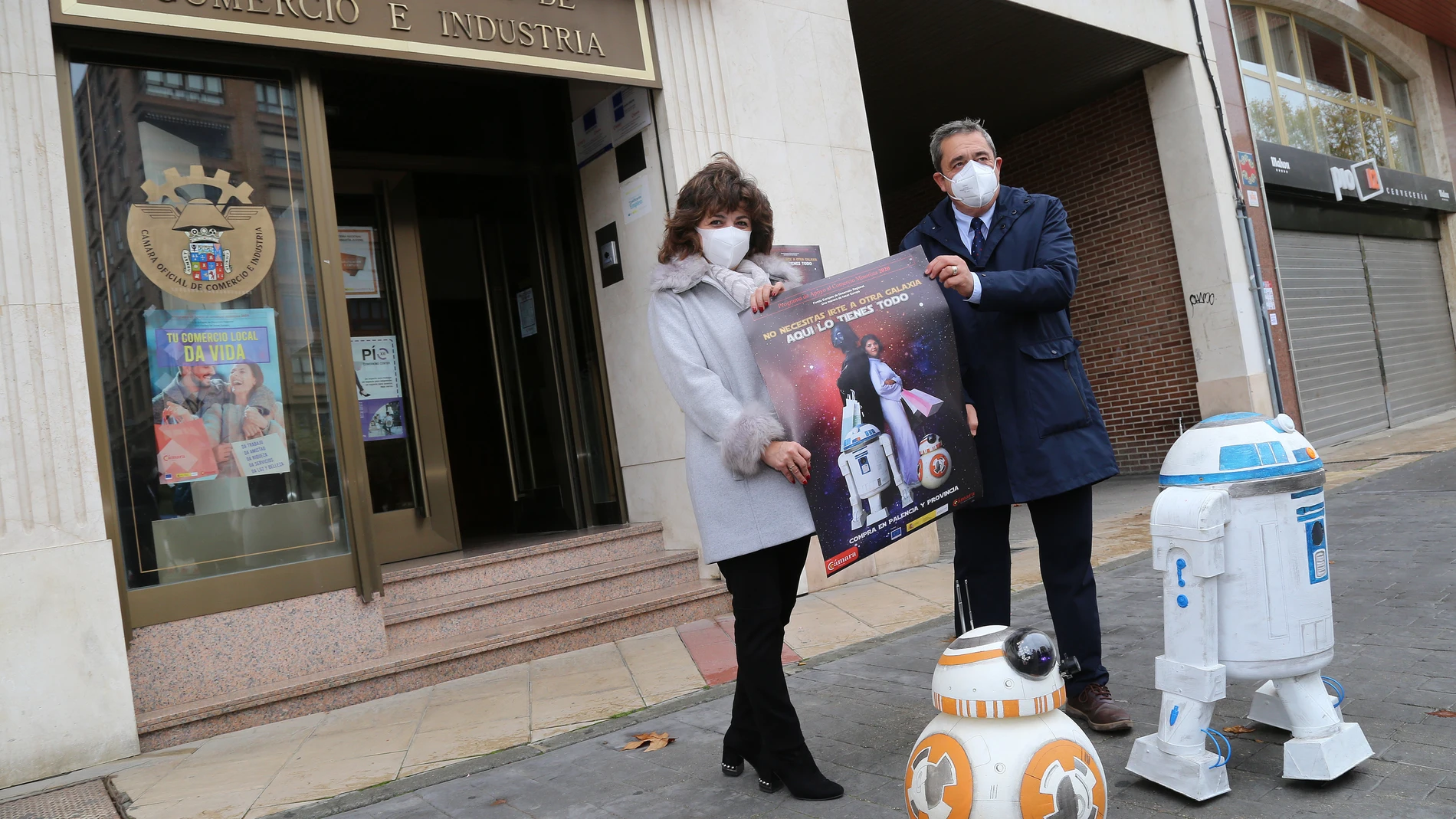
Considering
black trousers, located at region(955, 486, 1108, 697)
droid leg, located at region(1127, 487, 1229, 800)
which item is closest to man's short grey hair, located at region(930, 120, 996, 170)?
black trousers, located at region(955, 486, 1108, 697)

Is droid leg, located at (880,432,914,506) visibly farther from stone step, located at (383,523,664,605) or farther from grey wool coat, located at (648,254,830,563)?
stone step, located at (383,523,664,605)

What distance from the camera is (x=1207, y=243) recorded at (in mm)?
10023

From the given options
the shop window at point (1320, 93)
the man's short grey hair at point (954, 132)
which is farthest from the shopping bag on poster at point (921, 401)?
the shop window at point (1320, 93)

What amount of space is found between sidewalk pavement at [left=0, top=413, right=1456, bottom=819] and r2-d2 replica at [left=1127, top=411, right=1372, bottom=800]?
3.90 feet

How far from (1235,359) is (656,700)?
8348 millimetres

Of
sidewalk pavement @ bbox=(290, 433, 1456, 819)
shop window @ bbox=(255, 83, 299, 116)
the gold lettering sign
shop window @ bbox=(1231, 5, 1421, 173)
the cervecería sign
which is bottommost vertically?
sidewalk pavement @ bbox=(290, 433, 1456, 819)

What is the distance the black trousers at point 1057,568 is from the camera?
2.95 meters

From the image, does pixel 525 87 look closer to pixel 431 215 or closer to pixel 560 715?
pixel 431 215

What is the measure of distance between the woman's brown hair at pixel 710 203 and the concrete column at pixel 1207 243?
8632mm

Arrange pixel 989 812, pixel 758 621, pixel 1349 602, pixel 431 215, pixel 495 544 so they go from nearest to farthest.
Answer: pixel 989 812 → pixel 758 621 → pixel 1349 602 → pixel 495 544 → pixel 431 215

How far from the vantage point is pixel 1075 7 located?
8586 millimetres

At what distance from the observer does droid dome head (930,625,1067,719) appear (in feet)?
6.48

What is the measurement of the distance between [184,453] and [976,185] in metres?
3.82

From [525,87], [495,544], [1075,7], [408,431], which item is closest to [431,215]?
[525,87]
